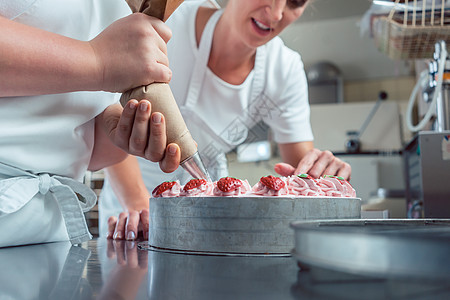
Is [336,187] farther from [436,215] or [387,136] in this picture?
[387,136]

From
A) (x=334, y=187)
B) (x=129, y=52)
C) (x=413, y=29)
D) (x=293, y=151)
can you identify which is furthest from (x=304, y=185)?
(x=413, y=29)

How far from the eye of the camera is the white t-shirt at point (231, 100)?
2.79ft

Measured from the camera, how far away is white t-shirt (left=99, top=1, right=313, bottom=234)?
0.85 m

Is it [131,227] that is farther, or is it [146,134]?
[131,227]

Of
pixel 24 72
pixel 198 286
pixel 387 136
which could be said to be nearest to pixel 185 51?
pixel 24 72

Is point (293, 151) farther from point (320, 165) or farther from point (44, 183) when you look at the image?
point (44, 183)

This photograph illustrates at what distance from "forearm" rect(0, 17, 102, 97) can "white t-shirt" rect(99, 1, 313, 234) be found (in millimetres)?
211

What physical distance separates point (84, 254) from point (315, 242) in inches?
13.8

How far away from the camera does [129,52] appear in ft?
1.77

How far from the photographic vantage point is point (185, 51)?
0.99 metres

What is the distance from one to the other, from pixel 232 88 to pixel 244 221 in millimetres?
620

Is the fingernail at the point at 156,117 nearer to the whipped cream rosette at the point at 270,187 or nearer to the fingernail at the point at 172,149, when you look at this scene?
the fingernail at the point at 172,149

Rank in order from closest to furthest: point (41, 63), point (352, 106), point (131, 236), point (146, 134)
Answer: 1. point (41, 63)
2. point (146, 134)
3. point (131, 236)
4. point (352, 106)

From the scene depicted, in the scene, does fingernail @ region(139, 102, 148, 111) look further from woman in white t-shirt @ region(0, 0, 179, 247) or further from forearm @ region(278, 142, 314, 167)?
forearm @ region(278, 142, 314, 167)
